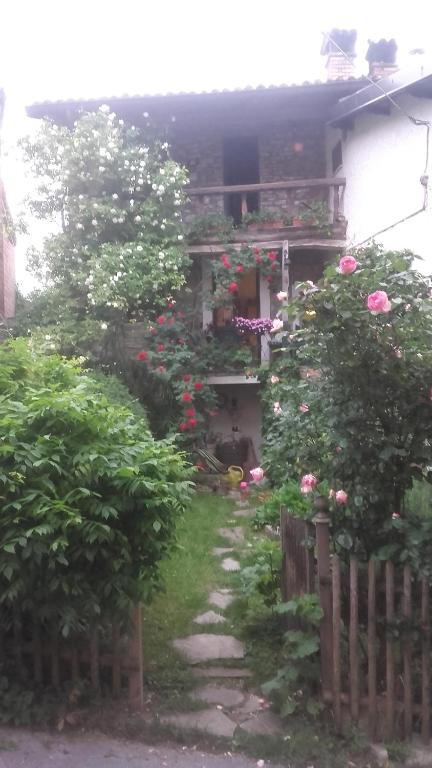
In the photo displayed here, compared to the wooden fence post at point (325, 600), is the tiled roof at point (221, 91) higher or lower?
higher

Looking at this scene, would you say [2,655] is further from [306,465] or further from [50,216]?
[50,216]

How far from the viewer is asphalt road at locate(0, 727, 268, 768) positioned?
127 inches

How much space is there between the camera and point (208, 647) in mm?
4527

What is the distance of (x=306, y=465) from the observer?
13.2 feet

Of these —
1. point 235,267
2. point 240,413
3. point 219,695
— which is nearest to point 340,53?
point 235,267

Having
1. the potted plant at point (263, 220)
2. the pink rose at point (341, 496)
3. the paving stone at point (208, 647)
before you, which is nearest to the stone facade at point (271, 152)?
the potted plant at point (263, 220)

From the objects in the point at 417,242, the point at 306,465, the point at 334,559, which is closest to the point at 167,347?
the point at 417,242

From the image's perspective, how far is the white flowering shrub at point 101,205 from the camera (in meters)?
10.5

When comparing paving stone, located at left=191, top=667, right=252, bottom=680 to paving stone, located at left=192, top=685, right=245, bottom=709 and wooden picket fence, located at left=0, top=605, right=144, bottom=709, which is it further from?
wooden picket fence, located at left=0, top=605, right=144, bottom=709

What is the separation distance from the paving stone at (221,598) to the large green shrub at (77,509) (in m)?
1.74

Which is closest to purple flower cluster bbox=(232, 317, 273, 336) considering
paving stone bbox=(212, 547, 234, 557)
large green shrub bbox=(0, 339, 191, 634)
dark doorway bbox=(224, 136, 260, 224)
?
dark doorway bbox=(224, 136, 260, 224)

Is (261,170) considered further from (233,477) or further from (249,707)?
(249,707)

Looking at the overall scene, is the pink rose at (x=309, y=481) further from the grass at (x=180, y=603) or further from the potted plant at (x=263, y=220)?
the potted plant at (x=263, y=220)

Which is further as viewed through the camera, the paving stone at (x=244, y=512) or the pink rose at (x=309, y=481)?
the paving stone at (x=244, y=512)
